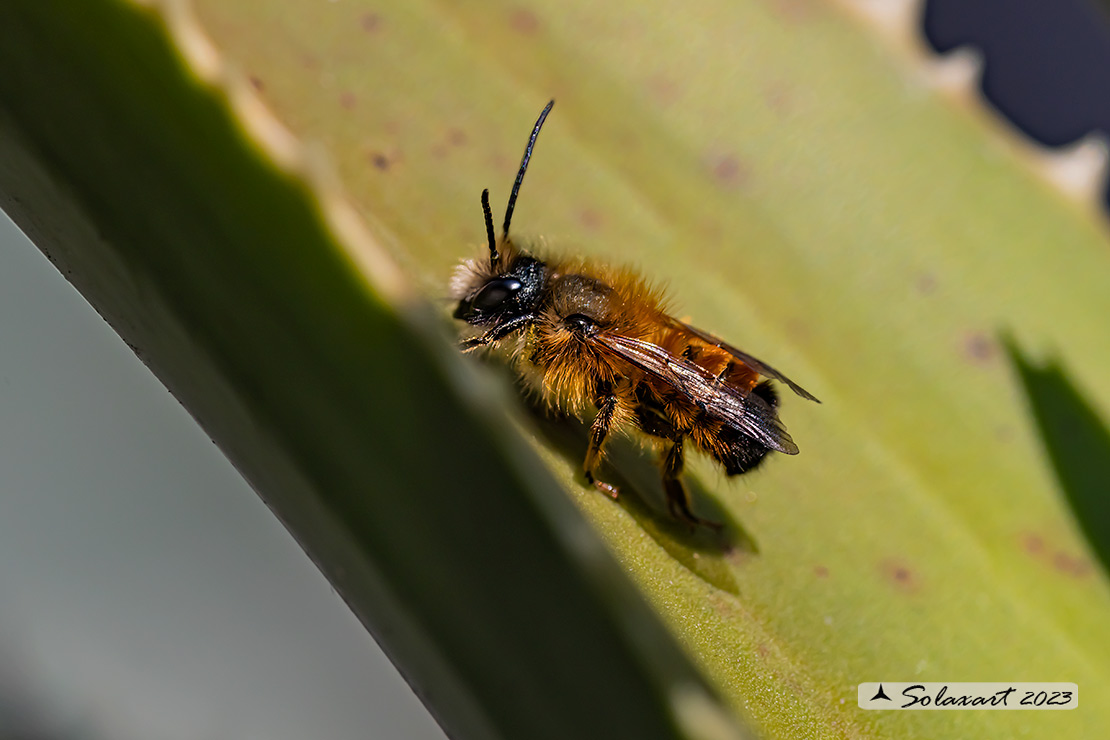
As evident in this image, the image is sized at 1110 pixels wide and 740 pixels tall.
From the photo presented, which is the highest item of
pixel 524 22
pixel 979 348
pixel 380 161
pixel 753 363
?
pixel 524 22

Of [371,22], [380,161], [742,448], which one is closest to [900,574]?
[742,448]

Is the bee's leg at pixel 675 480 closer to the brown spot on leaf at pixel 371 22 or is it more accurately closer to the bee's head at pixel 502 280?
the bee's head at pixel 502 280

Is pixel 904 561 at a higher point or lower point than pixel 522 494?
lower

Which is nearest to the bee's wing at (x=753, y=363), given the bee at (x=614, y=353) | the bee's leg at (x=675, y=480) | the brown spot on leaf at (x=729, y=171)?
the bee at (x=614, y=353)

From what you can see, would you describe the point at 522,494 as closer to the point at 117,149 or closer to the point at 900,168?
the point at 117,149

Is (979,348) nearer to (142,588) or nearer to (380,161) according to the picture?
(380,161)

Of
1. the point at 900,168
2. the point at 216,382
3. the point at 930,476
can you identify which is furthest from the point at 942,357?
the point at 216,382
